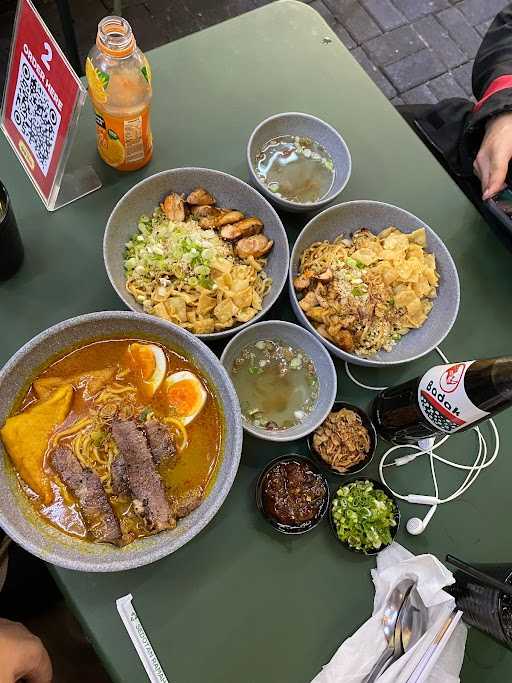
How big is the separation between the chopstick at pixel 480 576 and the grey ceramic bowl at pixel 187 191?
32.4 inches

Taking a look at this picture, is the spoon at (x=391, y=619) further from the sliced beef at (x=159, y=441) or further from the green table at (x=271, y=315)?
the sliced beef at (x=159, y=441)

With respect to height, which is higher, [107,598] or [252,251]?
[252,251]

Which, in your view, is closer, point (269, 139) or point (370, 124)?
point (269, 139)

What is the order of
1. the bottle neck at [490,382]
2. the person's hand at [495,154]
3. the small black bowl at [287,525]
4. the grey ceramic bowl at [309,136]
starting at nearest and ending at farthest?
the bottle neck at [490,382]
the small black bowl at [287,525]
the grey ceramic bowl at [309,136]
the person's hand at [495,154]

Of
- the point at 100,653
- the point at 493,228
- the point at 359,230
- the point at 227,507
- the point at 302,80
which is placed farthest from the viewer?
the point at 302,80

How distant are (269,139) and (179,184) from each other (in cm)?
37

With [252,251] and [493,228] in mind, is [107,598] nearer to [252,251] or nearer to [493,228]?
[252,251]

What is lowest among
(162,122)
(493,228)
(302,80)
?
(493,228)

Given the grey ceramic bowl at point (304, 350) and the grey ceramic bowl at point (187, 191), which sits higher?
the grey ceramic bowl at point (187, 191)

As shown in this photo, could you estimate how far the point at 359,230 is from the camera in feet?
6.42

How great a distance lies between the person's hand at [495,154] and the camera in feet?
6.75

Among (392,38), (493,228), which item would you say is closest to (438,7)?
(392,38)

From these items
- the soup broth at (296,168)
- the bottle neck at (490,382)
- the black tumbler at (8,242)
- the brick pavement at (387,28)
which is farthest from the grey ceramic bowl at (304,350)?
the brick pavement at (387,28)

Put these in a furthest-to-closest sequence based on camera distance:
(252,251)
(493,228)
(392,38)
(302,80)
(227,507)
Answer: (392,38), (302,80), (493,228), (252,251), (227,507)
